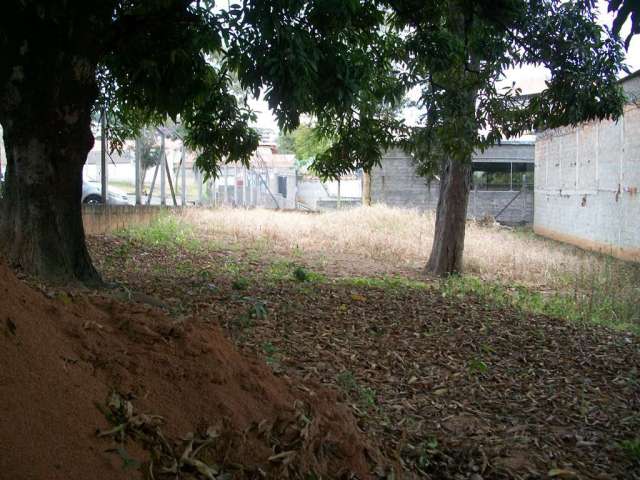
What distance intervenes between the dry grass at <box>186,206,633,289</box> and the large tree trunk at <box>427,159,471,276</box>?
750 mm

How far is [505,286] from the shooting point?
11117 millimetres

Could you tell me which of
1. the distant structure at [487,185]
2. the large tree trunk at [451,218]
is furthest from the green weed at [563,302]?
the distant structure at [487,185]

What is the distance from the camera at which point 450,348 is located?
617 cm

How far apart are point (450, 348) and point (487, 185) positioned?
2299 cm

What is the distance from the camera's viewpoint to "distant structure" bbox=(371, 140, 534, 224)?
86.5ft

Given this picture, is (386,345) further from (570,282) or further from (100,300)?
(570,282)

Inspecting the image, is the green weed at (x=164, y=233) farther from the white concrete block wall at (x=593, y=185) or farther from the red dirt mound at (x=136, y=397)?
the white concrete block wall at (x=593, y=185)

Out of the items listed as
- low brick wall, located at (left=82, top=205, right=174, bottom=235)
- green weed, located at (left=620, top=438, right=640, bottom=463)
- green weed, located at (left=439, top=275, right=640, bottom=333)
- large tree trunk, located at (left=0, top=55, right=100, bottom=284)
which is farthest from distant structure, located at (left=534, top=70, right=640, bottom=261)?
large tree trunk, located at (left=0, top=55, right=100, bottom=284)

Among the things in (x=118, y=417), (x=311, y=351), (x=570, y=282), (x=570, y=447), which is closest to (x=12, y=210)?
(x=311, y=351)

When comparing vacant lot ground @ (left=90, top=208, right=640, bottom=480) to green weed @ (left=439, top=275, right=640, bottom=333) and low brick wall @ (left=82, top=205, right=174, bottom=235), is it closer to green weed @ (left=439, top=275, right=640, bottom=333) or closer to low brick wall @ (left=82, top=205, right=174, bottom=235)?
green weed @ (left=439, top=275, right=640, bottom=333)

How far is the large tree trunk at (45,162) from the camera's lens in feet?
19.5

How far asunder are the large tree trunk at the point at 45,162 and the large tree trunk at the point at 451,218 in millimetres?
7419

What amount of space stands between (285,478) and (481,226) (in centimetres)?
2025

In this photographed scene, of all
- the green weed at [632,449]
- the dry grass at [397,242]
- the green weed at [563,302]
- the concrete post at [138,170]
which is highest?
the concrete post at [138,170]
